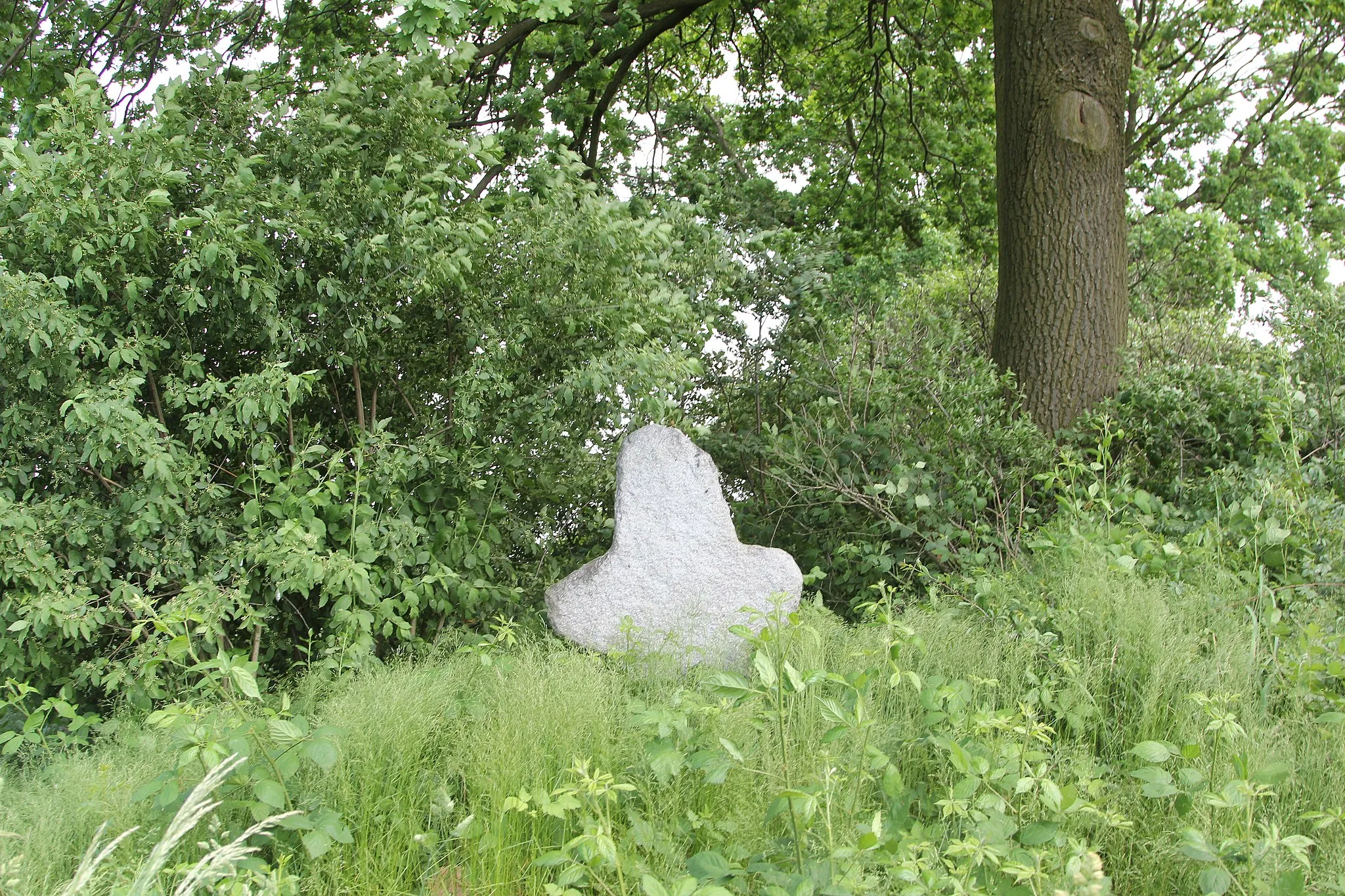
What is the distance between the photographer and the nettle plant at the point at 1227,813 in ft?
7.83

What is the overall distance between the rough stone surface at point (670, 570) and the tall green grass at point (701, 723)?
0.53 metres

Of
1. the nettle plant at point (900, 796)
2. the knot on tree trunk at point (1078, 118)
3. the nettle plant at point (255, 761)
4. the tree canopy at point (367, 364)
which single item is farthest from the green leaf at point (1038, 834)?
the knot on tree trunk at point (1078, 118)

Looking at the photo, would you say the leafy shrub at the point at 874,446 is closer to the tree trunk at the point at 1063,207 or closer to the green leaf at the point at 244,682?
the tree trunk at the point at 1063,207

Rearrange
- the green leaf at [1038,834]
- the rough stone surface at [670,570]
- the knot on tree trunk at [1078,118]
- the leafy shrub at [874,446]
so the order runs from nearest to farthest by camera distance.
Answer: the green leaf at [1038,834], the rough stone surface at [670,570], the leafy shrub at [874,446], the knot on tree trunk at [1078,118]

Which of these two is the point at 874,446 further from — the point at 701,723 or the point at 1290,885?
the point at 1290,885

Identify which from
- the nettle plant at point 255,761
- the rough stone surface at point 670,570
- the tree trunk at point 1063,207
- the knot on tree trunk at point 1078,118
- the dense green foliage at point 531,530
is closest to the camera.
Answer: the nettle plant at point 255,761

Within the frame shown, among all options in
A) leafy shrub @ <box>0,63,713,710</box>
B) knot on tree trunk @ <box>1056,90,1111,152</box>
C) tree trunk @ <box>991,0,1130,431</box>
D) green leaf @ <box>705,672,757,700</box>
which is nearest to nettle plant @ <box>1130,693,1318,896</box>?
green leaf @ <box>705,672,757,700</box>

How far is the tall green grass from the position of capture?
116 inches

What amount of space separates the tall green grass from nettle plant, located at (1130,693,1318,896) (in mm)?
73

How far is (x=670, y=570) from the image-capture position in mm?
4910

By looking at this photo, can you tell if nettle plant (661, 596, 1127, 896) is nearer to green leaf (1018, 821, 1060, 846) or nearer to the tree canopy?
green leaf (1018, 821, 1060, 846)

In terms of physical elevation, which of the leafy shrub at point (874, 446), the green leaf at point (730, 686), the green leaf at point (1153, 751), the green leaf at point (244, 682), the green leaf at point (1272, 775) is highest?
the leafy shrub at point (874, 446)

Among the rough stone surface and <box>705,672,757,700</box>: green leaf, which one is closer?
<box>705,672,757,700</box>: green leaf

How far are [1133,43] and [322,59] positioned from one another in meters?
11.9
